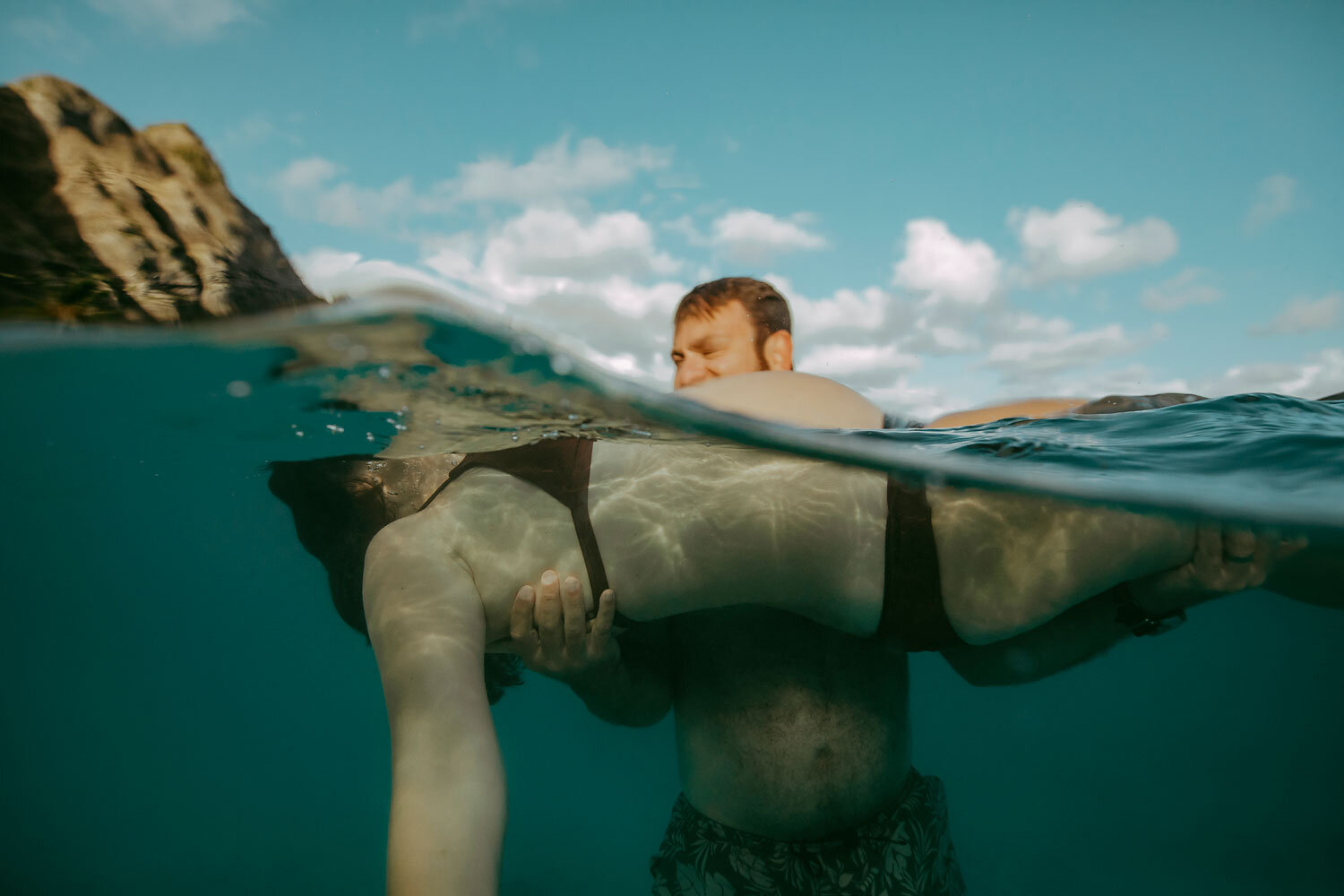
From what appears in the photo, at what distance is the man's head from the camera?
185 inches

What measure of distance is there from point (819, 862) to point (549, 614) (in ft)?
7.46

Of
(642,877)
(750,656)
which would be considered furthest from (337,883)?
(750,656)

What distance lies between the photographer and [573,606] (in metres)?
3.03

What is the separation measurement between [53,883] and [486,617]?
15294 millimetres

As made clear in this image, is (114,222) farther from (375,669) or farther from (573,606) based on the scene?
(375,669)

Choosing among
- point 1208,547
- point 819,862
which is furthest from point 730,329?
point 819,862

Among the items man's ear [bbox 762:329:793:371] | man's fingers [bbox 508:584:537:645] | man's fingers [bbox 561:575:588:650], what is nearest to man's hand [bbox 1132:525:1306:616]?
man's ear [bbox 762:329:793:371]

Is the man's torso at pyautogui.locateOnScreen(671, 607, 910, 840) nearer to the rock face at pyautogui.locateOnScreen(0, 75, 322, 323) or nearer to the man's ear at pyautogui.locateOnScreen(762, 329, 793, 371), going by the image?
the man's ear at pyautogui.locateOnScreen(762, 329, 793, 371)

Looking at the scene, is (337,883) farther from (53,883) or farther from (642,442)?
(642,442)

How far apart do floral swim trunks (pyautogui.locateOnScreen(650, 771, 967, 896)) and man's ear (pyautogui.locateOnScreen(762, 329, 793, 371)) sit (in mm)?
3228

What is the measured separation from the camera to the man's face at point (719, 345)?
15.3 feet

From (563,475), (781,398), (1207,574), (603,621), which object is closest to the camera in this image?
(603,621)

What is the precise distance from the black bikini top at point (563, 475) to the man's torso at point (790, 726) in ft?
2.49

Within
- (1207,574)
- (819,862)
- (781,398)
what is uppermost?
(781,398)
